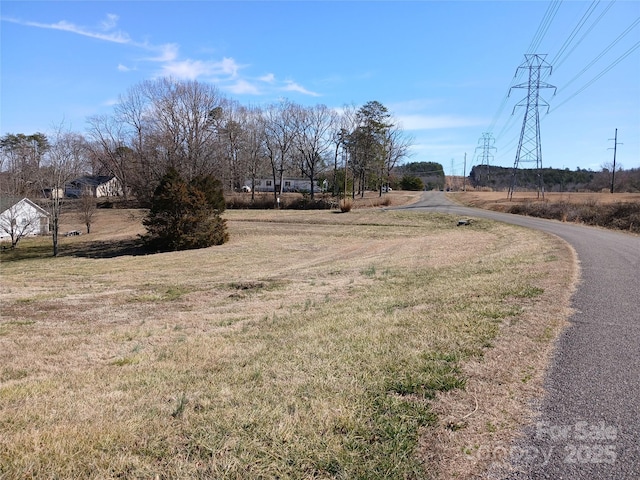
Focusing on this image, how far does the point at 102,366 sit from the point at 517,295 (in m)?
6.62

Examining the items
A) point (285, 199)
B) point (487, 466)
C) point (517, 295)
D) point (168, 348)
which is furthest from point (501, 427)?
point (285, 199)

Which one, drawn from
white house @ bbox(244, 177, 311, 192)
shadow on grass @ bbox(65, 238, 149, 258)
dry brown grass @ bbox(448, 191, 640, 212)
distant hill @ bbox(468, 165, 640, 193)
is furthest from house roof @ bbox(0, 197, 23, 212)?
distant hill @ bbox(468, 165, 640, 193)

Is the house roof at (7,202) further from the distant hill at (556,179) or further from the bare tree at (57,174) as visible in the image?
the distant hill at (556,179)

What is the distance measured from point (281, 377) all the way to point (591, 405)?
8.83 ft

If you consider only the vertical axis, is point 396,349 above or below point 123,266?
above

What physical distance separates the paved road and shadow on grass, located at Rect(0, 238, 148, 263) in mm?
28765

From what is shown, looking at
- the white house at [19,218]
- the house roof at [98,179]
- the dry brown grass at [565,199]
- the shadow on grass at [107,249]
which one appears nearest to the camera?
the shadow on grass at [107,249]

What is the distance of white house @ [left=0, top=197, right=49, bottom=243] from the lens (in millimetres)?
39469

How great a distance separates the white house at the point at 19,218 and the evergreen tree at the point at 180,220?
17047mm

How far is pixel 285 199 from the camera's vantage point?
5888 centimetres

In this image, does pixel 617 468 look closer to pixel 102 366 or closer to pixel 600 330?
pixel 600 330

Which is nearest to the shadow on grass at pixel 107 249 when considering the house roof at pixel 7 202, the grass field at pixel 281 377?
the house roof at pixel 7 202

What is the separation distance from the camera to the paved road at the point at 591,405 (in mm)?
2789

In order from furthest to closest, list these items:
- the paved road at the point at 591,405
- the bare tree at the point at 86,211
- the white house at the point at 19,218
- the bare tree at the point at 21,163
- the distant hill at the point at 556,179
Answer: the distant hill at the point at 556,179 → the bare tree at the point at 21,163 → the bare tree at the point at 86,211 → the white house at the point at 19,218 → the paved road at the point at 591,405
